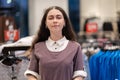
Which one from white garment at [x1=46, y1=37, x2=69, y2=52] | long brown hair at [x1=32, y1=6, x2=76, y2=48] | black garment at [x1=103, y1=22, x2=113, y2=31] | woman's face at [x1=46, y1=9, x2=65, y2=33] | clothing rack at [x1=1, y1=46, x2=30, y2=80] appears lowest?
black garment at [x1=103, y1=22, x2=113, y2=31]

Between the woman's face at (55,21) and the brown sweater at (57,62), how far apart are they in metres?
0.15

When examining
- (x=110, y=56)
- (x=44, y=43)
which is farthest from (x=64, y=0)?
(x=44, y=43)

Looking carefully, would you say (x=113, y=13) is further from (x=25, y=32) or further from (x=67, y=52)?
(x=67, y=52)

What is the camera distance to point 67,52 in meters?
2.10

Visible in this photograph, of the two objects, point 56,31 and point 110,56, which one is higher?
point 56,31

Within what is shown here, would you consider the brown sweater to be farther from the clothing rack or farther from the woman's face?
the clothing rack

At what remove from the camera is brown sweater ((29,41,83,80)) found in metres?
2.05

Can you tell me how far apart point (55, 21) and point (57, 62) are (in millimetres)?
291

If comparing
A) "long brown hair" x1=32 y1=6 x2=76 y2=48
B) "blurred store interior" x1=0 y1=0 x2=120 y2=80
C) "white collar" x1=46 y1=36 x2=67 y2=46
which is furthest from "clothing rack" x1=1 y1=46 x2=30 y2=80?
"blurred store interior" x1=0 y1=0 x2=120 y2=80

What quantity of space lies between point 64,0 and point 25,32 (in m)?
1.25

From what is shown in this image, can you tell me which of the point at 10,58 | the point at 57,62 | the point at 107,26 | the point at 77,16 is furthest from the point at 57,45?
the point at 107,26

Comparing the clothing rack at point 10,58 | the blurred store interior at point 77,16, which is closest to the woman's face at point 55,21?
the clothing rack at point 10,58

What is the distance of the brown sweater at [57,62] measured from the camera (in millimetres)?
2049

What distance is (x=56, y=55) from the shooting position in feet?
6.82
